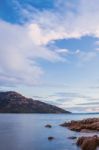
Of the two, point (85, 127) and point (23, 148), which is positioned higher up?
point (85, 127)

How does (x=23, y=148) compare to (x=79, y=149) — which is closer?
(x=79, y=149)

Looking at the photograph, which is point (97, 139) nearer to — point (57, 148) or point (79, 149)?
point (79, 149)

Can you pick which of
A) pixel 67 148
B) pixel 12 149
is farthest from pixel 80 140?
pixel 12 149

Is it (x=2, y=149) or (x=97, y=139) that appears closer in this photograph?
(x=97, y=139)

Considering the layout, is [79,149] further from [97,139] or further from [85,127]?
[85,127]

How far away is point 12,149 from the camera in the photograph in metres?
55.6

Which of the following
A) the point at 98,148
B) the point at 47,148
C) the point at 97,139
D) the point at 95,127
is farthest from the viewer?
the point at 95,127

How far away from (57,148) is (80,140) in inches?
173

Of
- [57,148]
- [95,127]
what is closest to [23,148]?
[57,148]

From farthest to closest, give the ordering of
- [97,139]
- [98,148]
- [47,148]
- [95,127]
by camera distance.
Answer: [95,127], [47,148], [97,139], [98,148]

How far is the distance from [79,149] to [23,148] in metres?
11.0

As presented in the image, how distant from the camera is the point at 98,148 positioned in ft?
160

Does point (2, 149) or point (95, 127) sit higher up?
point (95, 127)

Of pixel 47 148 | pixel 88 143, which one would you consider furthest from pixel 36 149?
pixel 88 143
